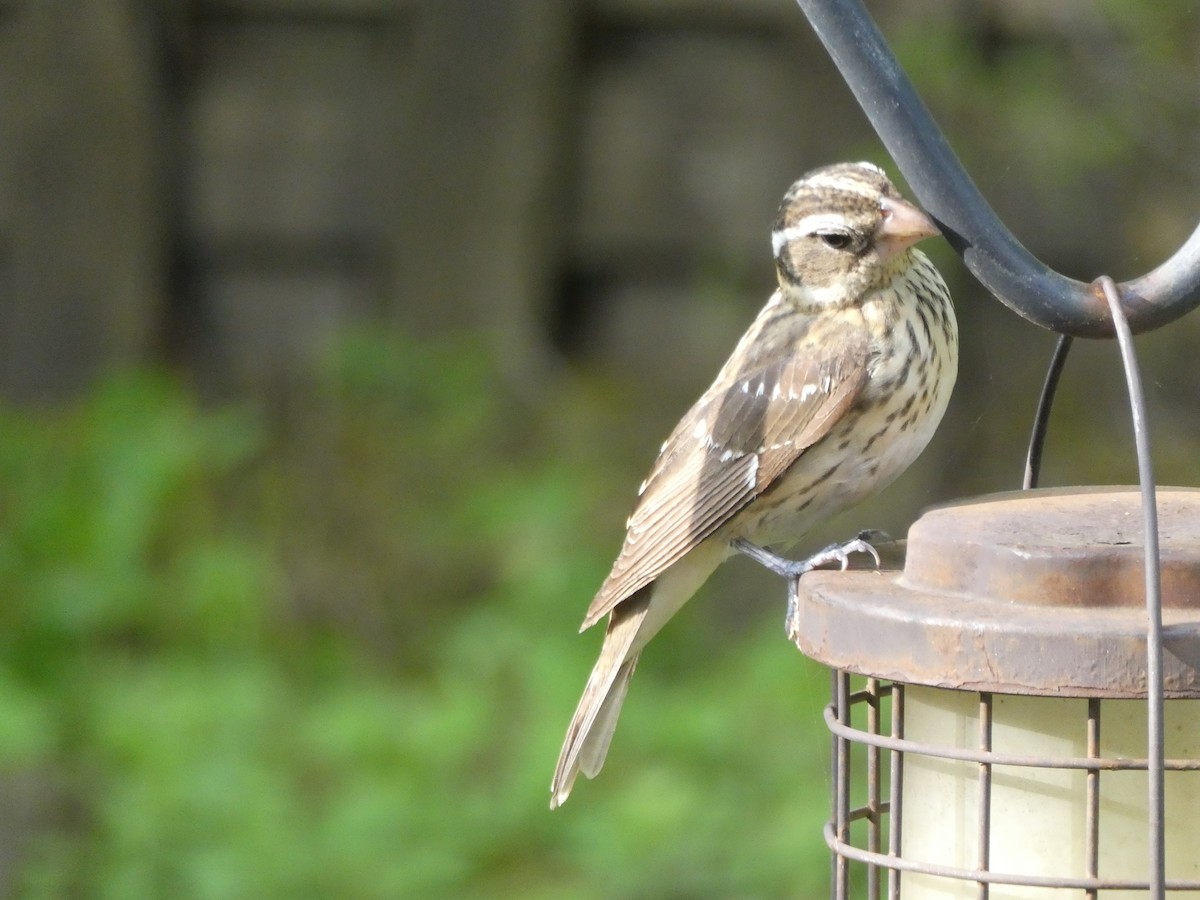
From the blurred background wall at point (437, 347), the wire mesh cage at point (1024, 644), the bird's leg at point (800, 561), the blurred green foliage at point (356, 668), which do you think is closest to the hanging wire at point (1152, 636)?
the wire mesh cage at point (1024, 644)

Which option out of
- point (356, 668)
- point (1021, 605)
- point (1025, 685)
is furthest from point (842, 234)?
point (356, 668)

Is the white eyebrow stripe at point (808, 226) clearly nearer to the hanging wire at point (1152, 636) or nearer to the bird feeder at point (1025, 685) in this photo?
the bird feeder at point (1025, 685)

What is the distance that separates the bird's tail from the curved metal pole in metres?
1.39

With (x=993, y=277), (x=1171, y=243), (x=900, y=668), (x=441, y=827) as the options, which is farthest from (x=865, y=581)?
(x=1171, y=243)

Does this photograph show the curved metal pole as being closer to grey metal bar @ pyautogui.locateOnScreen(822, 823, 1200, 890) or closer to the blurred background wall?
grey metal bar @ pyautogui.locateOnScreen(822, 823, 1200, 890)

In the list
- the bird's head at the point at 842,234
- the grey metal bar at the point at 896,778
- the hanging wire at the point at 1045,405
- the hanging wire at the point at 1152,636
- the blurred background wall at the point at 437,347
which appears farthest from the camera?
the blurred background wall at the point at 437,347

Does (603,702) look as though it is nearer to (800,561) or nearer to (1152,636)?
(800,561)

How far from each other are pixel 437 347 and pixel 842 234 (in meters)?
4.48

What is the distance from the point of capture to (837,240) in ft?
9.91

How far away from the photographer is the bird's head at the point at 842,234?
2908 mm

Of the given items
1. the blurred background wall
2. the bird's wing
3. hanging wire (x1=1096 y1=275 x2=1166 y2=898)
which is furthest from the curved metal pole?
the blurred background wall

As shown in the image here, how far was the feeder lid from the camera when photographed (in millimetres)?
1726

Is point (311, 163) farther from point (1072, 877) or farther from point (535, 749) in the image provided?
point (1072, 877)

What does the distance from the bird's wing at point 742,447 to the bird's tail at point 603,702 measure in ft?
0.56
